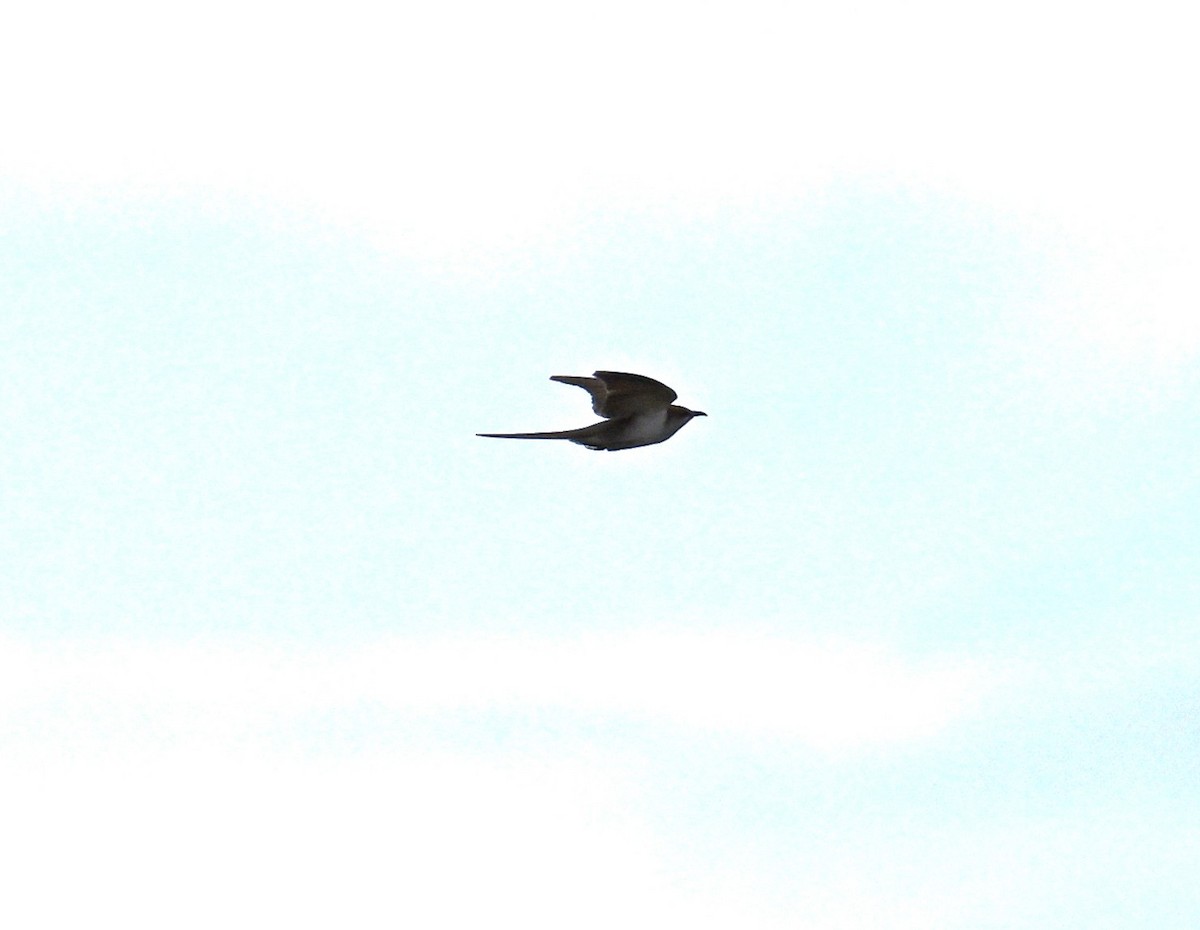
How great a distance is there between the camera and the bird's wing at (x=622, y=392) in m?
19.8

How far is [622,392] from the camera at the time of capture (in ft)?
66.4

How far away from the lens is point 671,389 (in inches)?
800

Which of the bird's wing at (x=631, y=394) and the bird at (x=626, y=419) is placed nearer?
the bird's wing at (x=631, y=394)

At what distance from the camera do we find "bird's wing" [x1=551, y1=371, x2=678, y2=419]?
65.0 feet

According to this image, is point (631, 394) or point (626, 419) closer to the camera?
point (631, 394)

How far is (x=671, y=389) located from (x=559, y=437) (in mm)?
2073

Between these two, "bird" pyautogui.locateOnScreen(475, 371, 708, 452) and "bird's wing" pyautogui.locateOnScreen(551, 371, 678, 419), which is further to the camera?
"bird" pyautogui.locateOnScreen(475, 371, 708, 452)

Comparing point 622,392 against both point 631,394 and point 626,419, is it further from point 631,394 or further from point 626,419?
point 626,419

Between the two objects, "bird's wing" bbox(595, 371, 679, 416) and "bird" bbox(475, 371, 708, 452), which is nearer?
"bird's wing" bbox(595, 371, 679, 416)

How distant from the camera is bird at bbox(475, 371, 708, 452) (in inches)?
808

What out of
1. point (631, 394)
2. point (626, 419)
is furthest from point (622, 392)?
point (626, 419)

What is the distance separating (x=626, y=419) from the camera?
20.8m

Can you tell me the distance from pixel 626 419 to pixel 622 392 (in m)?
0.73

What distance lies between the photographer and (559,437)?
20797 mm
